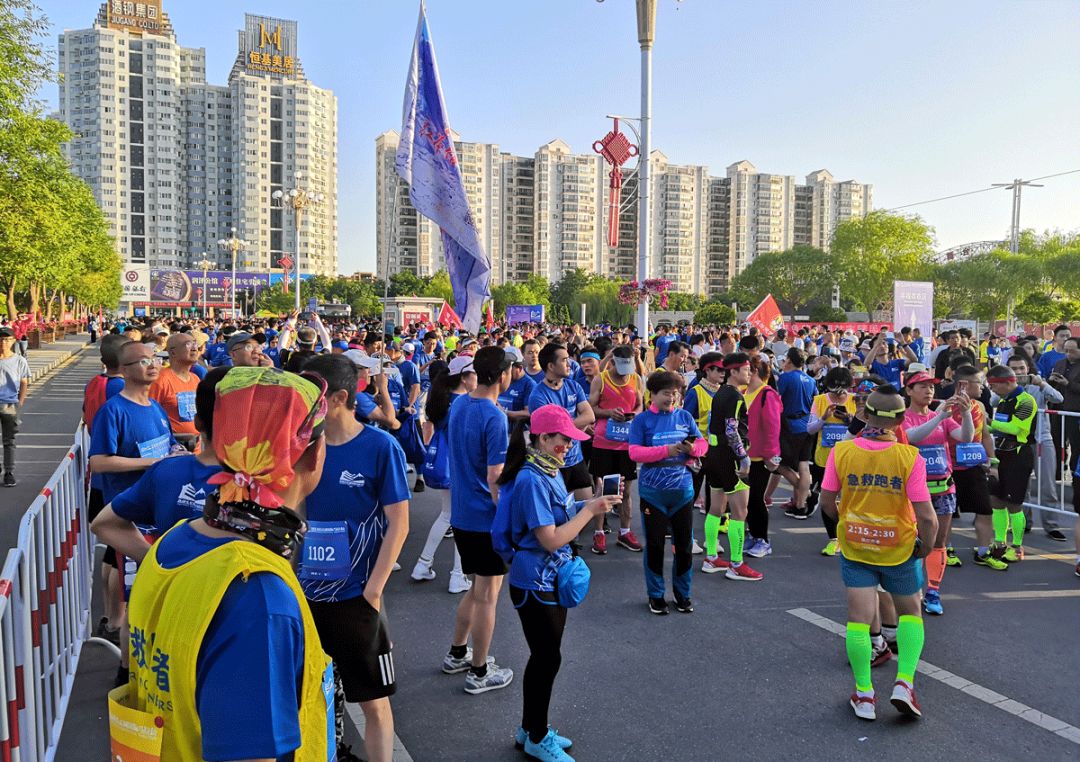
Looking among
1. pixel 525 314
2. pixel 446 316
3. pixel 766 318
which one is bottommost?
pixel 766 318

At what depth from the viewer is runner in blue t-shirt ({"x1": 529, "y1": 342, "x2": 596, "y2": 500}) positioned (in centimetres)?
710

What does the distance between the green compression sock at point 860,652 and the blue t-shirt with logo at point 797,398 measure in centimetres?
461

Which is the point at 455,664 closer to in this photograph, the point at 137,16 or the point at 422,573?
the point at 422,573

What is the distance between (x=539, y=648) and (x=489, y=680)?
1.02 metres

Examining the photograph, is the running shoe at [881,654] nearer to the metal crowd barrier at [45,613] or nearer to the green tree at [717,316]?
the metal crowd barrier at [45,613]

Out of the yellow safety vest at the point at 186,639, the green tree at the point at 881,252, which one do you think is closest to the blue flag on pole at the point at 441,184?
the yellow safety vest at the point at 186,639

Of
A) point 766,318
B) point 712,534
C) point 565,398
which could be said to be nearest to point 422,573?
point 565,398

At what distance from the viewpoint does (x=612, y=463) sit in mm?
8266

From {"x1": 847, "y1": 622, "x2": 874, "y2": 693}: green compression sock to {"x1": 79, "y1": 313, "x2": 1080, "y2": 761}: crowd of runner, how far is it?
0.01 meters

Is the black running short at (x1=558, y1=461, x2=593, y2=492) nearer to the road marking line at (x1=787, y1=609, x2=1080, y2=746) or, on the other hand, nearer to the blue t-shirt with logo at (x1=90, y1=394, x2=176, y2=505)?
the road marking line at (x1=787, y1=609, x2=1080, y2=746)

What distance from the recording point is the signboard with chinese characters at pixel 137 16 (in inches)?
5157

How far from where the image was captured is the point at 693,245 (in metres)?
142

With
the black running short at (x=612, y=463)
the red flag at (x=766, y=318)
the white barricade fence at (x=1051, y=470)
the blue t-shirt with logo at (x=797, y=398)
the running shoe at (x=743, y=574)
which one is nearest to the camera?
the running shoe at (x=743, y=574)

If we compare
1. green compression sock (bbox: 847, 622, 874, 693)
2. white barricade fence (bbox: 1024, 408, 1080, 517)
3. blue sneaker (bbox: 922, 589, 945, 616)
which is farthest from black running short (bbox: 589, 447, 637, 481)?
white barricade fence (bbox: 1024, 408, 1080, 517)
